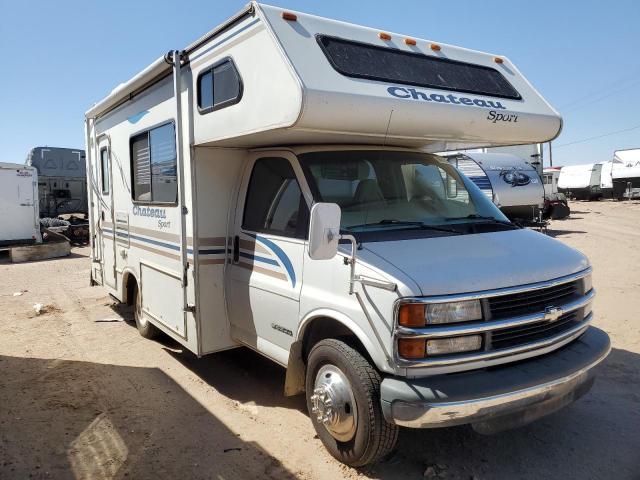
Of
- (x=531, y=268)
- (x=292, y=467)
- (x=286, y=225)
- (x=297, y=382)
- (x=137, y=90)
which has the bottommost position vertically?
(x=292, y=467)

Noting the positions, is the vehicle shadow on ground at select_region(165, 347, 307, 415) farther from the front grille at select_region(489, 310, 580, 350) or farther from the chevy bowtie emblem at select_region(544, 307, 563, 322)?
the chevy bowtie emblem at select_region(544, 307, 563, 322)

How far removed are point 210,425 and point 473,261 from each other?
239 cm

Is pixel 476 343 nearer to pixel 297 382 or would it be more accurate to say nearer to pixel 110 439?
pixel 297 382

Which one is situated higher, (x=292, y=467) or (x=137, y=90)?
(x=137, y=90)

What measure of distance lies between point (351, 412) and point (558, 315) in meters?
1.42

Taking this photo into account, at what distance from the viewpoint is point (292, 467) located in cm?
343

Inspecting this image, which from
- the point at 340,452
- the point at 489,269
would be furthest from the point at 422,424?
the point at 489,269

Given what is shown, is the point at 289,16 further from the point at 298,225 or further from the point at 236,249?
the point at 236,249

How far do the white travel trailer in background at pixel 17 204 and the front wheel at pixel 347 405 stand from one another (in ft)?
46.1

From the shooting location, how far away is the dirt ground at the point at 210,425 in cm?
342

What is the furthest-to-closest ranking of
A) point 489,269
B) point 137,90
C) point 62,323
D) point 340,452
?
point 62,323 → point 137,90 → point 340,452 → point 489,269

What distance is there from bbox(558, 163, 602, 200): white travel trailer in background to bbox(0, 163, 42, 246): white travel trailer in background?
1248 inches

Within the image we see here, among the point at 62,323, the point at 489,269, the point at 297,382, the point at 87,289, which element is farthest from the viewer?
the point at 87,289

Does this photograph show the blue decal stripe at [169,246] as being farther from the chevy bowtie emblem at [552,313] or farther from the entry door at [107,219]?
the chevy bowtie emblem at [552,313]
